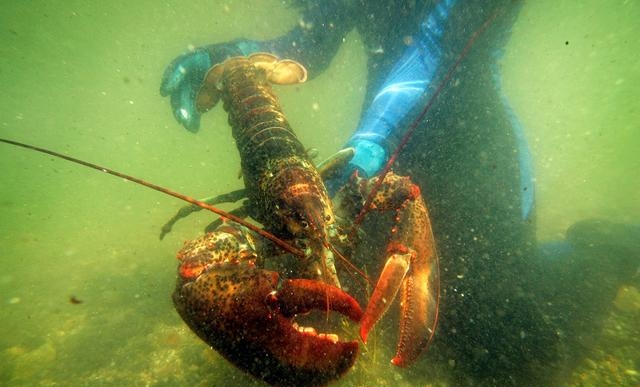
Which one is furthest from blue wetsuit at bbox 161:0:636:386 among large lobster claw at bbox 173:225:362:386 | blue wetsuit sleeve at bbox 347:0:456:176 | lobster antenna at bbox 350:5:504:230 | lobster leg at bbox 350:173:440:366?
large lobster claw at bbox 173:225:362:386

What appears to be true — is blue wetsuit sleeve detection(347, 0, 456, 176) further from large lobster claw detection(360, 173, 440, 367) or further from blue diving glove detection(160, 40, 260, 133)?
blue diving glove detection(160, 40, 260, 133)

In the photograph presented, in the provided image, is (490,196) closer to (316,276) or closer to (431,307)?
(431,307)

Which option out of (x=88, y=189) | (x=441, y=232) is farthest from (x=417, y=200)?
(x=88, y=189)

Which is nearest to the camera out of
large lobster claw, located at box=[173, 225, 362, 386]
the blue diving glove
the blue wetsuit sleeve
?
large lobster claw, located at box=[173, 225, 362, 386]

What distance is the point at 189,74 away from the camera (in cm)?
618

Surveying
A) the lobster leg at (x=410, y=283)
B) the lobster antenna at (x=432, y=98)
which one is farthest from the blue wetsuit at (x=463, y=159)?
the lobster antenna at (x=432, y=98)

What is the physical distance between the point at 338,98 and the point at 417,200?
231ft

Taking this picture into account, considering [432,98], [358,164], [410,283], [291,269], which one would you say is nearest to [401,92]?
[358,164]

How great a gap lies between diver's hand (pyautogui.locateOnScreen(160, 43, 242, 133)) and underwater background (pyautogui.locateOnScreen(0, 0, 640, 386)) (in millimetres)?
2992

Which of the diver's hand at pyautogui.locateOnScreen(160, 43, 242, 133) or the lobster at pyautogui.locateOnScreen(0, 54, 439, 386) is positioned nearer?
the lobster at pyautogui.locateOnScreen(0, 54, 439, 386)

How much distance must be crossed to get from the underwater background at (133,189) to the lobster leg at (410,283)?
3.00ft

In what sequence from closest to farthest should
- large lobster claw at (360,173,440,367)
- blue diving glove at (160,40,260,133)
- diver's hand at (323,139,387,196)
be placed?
1. large lobster claw at (360,173,440,367)
2. diver's hand at (323,139,387,196)
3. blue diving glove at (160,40,260,133)

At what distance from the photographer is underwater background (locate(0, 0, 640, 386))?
3271mm

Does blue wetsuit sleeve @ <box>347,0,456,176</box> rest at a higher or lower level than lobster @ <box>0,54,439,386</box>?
higher
